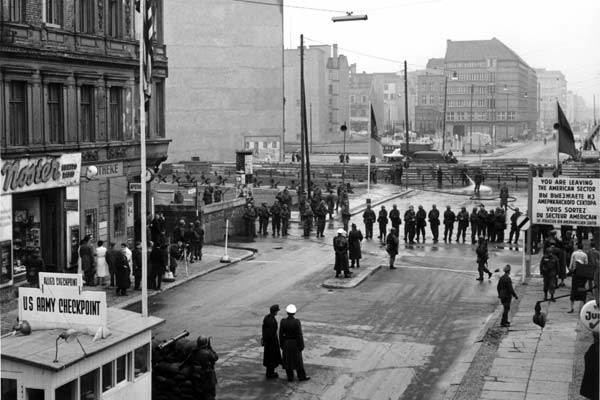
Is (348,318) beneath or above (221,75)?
beneath

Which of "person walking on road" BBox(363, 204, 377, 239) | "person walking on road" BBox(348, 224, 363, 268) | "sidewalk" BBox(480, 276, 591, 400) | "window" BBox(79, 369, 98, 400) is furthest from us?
"person walking on road" BBox(363, 204, 377, 239)

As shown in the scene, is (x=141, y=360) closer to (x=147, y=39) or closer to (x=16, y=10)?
(x=147, y=39)

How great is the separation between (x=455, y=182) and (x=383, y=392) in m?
51.8

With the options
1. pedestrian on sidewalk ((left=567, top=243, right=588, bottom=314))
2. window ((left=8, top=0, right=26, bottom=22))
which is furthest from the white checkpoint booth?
window ((left=8, top=0, right=26, bottom=22))

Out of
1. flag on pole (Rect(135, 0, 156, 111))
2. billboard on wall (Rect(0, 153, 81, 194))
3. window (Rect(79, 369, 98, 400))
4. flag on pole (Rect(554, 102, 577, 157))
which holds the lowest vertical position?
window (Rect(79, 369, 98, 400))

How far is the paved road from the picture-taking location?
16812 mm

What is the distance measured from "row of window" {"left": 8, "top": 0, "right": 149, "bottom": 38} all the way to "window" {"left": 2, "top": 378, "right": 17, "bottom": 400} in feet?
56.4

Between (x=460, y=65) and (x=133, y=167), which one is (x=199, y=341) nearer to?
(x=133, y=167)

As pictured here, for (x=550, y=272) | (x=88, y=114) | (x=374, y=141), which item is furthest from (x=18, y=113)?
(x=374, y=141)

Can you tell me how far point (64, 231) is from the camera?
28.2 metres

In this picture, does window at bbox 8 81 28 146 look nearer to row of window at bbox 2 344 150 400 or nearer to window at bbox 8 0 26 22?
window at bbox 8 0 26 22

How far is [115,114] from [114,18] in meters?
3.34

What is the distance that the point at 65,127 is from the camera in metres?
28.6

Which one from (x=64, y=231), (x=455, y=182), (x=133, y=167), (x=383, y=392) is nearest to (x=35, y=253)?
(x=64, y=231)
